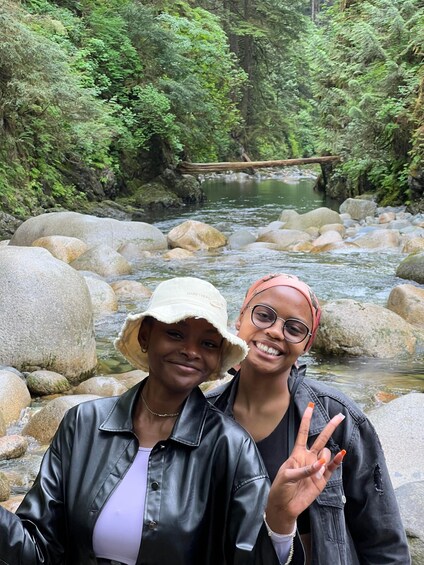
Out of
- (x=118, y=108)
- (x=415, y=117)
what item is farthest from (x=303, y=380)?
(x=118, y=108)

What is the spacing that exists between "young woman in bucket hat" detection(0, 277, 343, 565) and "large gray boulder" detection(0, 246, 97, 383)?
16.7 feet

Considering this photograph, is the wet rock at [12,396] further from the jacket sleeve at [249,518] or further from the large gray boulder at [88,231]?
the large gray boulder at [88,231]

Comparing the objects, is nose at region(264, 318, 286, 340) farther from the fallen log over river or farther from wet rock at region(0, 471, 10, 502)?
the fallen log over river

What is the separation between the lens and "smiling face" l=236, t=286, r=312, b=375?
195 cm

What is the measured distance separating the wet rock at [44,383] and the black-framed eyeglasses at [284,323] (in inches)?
179

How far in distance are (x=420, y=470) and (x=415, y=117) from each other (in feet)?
51.8

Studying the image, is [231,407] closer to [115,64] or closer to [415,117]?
[415,117]

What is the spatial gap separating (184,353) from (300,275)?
9.70 metres

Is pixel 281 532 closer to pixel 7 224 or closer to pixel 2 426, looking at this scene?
pixel 2 426

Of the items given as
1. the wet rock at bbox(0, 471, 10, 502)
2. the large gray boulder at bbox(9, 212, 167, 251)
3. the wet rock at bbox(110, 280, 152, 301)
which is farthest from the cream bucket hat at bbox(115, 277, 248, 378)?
the large gray boulder at bbox(9, 212, 167, 251)

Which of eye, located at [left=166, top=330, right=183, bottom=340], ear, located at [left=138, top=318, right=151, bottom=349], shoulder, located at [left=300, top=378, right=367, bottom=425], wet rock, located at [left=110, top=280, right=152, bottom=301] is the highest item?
eye, located at [left=166, top=330, right=183, bottom=340]

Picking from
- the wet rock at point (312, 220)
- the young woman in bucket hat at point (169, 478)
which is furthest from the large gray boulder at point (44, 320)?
the wet rock at point (312, 220)

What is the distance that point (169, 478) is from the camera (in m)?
1.55

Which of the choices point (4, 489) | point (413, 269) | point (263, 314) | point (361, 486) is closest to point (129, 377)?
point (4, 489)
